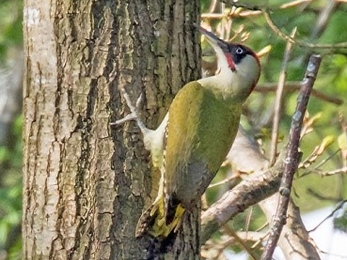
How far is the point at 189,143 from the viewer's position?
136 inches

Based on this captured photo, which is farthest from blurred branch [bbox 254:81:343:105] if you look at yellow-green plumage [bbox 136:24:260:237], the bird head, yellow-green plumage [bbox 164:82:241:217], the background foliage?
yellow-green plumage [bbox 164:82:241:217]

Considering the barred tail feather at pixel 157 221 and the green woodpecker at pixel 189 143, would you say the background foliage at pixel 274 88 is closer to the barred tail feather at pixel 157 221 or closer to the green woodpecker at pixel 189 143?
the green woodpecker at pixel 189 143

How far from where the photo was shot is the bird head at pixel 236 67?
3.89 m

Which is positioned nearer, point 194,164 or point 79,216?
point 79,216

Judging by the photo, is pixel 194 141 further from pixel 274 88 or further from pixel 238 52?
pixel 274 88

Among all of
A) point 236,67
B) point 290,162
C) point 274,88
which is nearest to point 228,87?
point 236,67

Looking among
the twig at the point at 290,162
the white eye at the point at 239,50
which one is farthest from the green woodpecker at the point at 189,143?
the twig at the point at 290,162

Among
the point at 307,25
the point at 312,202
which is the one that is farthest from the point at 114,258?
the point at 312,202

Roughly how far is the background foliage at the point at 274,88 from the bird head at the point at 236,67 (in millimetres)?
192

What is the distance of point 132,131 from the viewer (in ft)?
10.7

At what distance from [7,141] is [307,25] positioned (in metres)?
3.00

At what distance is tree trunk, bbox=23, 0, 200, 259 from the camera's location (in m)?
3.18

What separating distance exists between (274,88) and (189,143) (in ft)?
4.13

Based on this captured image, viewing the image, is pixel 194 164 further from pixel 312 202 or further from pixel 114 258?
pixel 312 202
